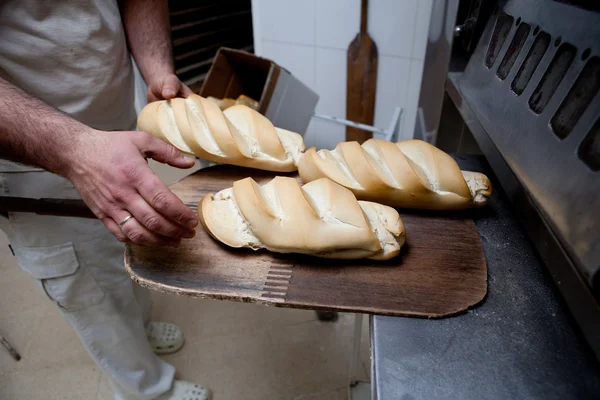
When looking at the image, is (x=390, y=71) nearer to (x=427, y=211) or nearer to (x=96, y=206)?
(x=427, y=211)

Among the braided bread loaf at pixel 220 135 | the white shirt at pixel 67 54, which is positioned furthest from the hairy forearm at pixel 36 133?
the braided bread loaf at pixel 220 135

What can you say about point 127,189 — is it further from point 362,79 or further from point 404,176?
point 362,79

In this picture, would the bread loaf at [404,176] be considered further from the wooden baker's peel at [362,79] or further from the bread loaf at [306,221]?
the wooden baker's peel at [362,79]

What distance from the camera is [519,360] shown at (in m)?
0.62

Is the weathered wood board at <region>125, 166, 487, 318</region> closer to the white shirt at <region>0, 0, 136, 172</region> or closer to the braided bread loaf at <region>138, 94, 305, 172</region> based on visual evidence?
the braided bread loaf at <region>138, 94, 305, 172</region>

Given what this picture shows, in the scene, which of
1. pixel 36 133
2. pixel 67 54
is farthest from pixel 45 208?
pixel 67 54

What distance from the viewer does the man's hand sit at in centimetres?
77

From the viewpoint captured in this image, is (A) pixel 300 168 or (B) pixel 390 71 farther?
(B) pixel 390 71

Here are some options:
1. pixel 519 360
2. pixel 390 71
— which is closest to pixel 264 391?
pixel 519 360

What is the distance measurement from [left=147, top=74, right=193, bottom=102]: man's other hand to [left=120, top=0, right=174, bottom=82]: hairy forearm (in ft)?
0.18

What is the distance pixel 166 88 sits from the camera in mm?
1222

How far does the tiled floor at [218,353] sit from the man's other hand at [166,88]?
1.17 meters

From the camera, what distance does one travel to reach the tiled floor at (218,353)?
167cm

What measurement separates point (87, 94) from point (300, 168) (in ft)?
A: 2.30
